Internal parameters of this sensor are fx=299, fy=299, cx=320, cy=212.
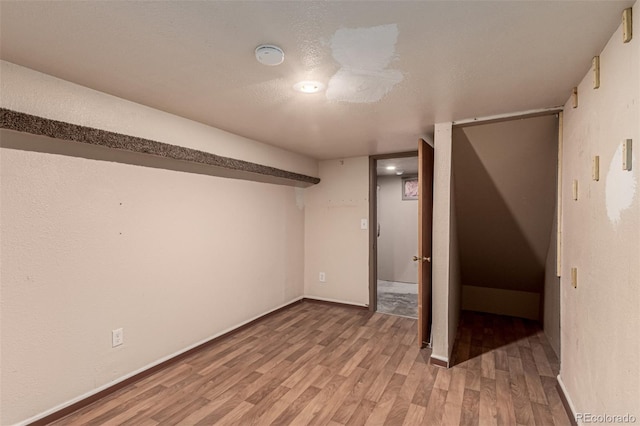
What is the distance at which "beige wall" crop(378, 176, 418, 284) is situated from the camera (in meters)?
5.59

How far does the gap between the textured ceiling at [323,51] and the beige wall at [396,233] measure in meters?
3.40

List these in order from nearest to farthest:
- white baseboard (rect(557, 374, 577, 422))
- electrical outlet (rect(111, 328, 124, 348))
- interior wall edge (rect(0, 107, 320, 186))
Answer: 1. interior wall edge (rect(0, 107, 320, 186))
2. white baseboard (rect(557, 374, 577, 422))
3. electrical outlet (rect(111, 328, 124, 348))

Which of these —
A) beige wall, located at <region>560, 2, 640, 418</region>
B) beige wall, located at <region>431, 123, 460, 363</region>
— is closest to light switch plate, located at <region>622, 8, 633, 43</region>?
beige wall, located at <region>560, 2, 640, 418</region>

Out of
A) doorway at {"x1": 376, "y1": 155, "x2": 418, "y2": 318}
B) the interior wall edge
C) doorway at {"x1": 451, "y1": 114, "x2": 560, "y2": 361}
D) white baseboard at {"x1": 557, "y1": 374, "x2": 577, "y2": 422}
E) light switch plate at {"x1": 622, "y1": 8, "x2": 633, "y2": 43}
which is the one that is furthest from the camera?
doorway at {"x1": 376, "y1": 155, "x2": 418, "y2": 318}

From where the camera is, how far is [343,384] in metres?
2.28

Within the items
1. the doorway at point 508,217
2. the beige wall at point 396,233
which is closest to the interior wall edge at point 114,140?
the doorway at point 508,217

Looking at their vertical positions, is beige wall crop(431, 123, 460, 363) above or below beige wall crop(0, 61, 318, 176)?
below

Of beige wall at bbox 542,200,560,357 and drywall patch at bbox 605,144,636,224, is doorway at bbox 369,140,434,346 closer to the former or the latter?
beige wall at bbox 542,200,560,357

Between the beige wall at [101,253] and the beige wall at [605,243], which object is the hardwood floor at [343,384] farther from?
the beige wall at [605,243]

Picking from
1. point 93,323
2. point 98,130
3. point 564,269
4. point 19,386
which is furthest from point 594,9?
point 19,386

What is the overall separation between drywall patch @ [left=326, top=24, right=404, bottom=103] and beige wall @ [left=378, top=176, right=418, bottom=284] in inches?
150

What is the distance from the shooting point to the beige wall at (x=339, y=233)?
13.3ft

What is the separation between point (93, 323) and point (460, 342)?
3.24 metres

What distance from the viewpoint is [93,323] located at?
2043 millimetres
